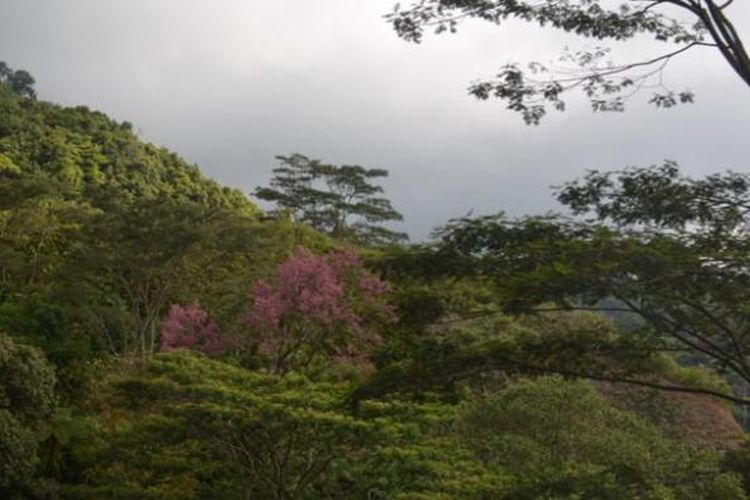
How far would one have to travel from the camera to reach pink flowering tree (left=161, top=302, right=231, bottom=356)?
15.6 m

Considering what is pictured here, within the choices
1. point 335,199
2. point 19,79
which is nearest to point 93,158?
point 335,199

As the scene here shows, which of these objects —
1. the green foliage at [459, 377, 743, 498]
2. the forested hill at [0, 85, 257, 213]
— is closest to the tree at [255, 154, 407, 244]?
the forested hill at [0, 85, 257, 213]

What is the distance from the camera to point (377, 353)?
600cm

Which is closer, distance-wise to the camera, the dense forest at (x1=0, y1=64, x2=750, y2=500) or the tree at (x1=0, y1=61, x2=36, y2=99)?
the dense forest at (x1=0, y1=64, x2=750, y2=500)

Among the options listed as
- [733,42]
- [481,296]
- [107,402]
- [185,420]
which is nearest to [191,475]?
[185,420]

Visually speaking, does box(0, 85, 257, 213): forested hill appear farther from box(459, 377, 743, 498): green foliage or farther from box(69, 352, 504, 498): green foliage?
box(459, 377, 743, 498): green foliage

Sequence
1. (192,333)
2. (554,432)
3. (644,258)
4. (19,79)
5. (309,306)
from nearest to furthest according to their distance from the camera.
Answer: (644,258), (554,432), (309,306), (192,333), (19,79)

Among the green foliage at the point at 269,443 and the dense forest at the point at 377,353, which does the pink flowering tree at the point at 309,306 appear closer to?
the dense forest at the point at 377,353

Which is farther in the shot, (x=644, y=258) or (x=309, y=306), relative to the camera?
(x=309, y=306)

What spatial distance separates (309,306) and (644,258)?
10666 mm

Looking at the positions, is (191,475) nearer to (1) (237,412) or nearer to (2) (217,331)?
(1) (237,412)

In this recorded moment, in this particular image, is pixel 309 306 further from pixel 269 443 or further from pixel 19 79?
pixel 19 79

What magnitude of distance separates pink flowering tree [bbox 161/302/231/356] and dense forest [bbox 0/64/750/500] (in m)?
0.04

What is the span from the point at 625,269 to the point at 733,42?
241 centimetres
